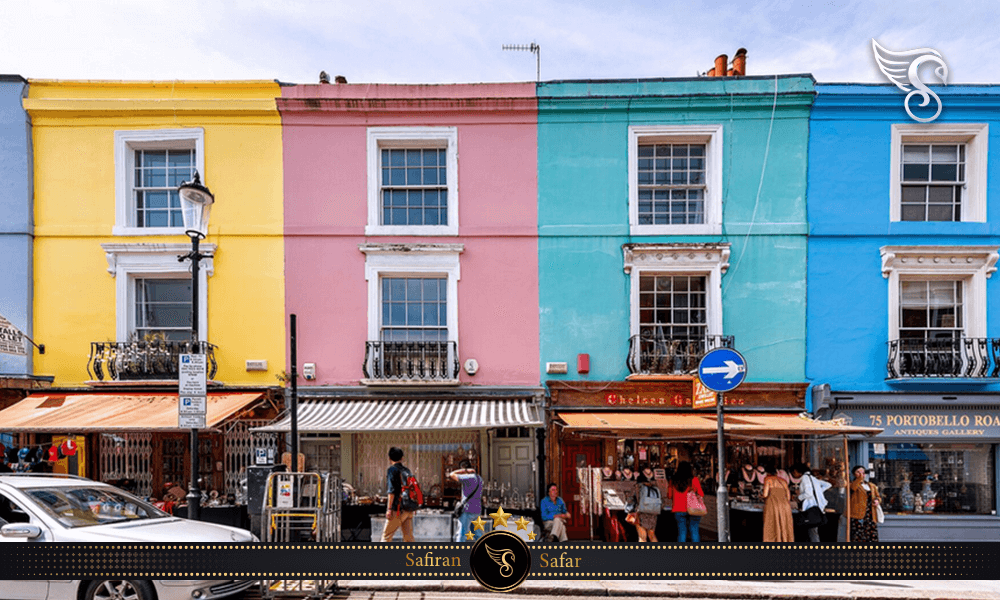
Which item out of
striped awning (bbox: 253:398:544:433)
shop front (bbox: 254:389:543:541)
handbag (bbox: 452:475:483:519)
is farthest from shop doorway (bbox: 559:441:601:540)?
handbag (bbox: 452:475:483:519)

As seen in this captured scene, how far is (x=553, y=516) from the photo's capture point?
664 cm

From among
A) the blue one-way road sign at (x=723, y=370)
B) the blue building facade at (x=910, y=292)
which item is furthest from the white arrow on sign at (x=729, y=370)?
the blue building facade at (x=910, y=292)

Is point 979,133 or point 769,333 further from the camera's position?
point 769,333

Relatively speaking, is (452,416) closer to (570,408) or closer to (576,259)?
(570,408)

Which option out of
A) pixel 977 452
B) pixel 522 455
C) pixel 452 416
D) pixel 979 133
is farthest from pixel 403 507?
pixel 979 133

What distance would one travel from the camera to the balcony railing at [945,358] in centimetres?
723

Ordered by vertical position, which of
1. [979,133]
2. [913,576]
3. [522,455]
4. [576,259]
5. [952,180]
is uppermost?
[979,133]

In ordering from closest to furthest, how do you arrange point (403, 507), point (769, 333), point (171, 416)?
point (403, 507), point (171, 416), point (769, 333)

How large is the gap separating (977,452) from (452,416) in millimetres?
8324

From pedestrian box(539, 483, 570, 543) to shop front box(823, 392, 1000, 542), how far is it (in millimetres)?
4428

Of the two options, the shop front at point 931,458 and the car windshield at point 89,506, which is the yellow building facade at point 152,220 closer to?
the car windshield at point 89,506

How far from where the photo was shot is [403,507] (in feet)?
19.5

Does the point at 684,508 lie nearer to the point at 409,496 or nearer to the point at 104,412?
the point at 409,496

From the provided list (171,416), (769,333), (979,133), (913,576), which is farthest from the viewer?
(769,333)
